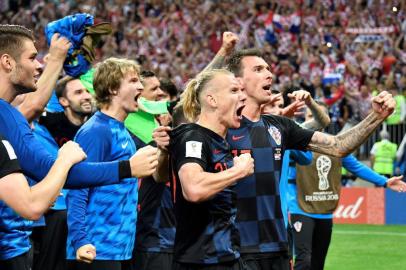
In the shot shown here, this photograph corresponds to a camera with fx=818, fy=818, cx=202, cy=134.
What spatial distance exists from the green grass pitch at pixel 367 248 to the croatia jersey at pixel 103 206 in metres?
6.41

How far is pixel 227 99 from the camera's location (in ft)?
17.5

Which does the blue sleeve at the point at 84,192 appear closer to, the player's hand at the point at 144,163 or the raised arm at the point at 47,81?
the raised arm at the point at 47,81

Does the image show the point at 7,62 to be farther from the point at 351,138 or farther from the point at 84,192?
the point at 351,138

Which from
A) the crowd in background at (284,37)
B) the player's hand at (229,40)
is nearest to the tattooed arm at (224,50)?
the player's hand at (229,40)

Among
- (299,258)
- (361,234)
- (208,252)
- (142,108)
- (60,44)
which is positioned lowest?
(361,234)

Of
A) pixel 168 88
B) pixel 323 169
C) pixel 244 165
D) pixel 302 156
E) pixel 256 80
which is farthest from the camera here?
pixel 323 169

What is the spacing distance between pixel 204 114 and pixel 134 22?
2218 cm

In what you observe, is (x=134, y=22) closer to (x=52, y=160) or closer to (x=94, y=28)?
(x=94, y=28)

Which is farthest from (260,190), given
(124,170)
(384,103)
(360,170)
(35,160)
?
(360,170)

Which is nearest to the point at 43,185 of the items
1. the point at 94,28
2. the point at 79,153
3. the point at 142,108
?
the point at 79,153

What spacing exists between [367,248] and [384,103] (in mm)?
8417

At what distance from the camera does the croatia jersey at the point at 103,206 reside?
5.79 meters

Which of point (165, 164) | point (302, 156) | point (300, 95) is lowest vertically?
point (302, 156)

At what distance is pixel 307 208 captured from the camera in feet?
31.2
